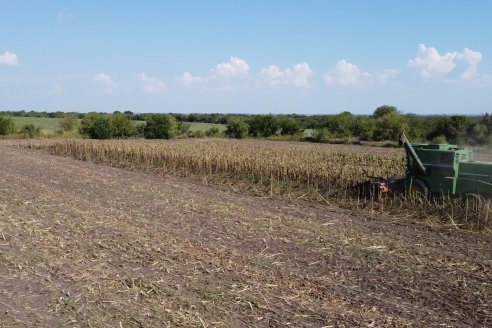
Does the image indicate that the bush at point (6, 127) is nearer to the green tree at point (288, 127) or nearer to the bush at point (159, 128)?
the bush at point (159, 128)

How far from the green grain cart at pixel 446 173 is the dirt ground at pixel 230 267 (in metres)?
1.22

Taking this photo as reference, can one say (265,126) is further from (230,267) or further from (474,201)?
(230,267)

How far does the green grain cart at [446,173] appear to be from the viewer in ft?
33.0

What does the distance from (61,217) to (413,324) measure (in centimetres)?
712

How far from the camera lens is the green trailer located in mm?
10070

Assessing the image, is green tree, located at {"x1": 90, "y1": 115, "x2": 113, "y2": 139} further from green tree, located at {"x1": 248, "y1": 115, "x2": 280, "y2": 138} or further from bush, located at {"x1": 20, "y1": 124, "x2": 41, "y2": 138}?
green tree, located at {"x1": 248, "y1": 115, "x2": 280, "y2": 138}

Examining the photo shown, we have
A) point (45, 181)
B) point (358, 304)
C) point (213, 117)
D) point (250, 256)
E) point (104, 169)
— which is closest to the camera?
point (358, 304)

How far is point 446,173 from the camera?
10.5m

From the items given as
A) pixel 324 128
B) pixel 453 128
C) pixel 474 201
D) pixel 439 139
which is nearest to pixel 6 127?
pixel 324 128

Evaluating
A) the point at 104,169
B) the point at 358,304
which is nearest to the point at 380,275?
the point at 358,304

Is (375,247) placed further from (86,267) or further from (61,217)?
(61,217)

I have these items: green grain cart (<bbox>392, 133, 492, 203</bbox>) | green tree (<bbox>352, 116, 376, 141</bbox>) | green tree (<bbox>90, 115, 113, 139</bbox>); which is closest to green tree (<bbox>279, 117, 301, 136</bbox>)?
green tree (<bbox>352, 116, 376, 141</bbox>)

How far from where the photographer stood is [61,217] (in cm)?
980

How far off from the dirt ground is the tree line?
2448 cm
